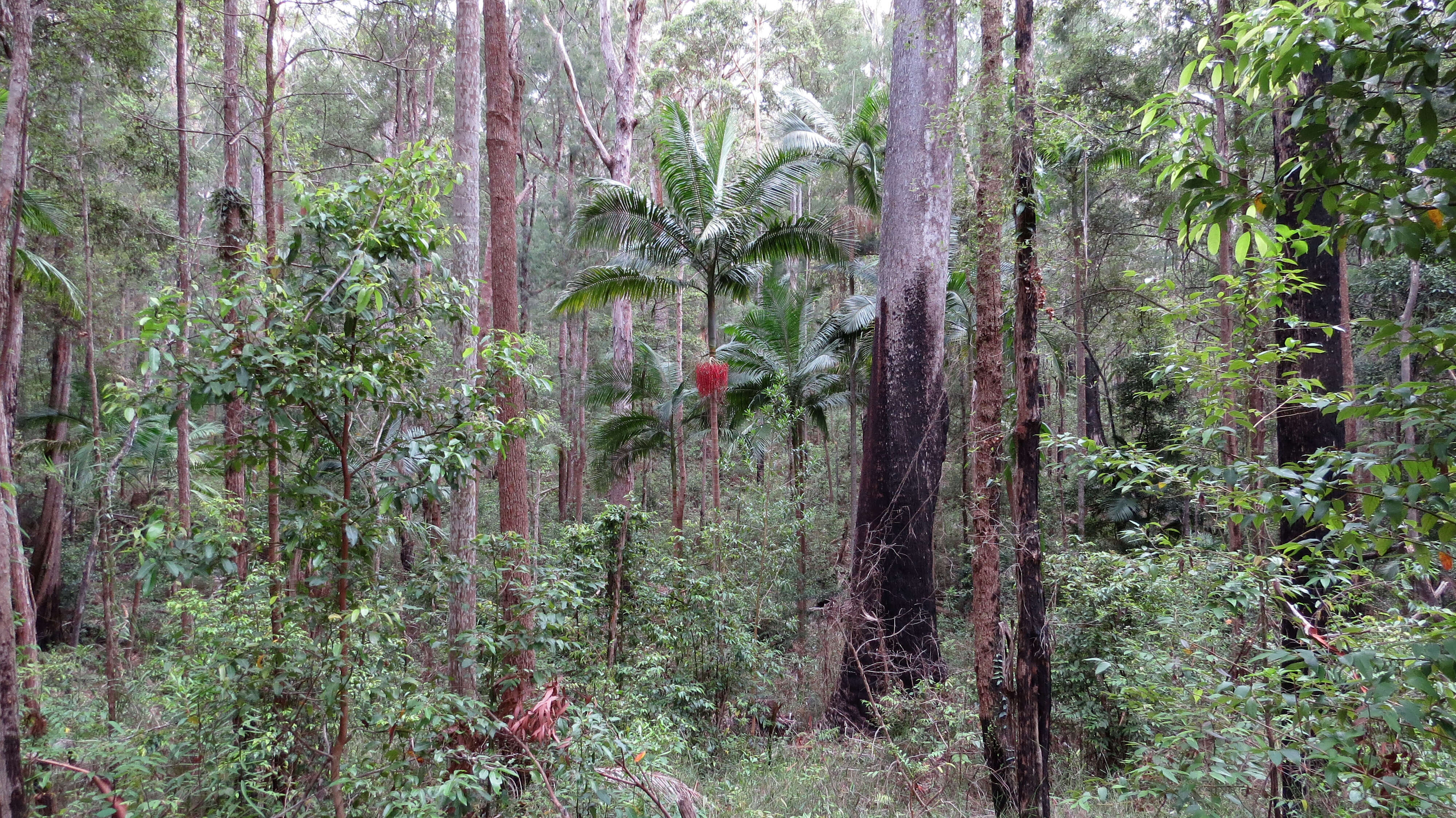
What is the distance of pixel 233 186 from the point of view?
8.03 meters

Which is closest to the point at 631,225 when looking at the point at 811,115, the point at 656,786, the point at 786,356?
the point at 786,356

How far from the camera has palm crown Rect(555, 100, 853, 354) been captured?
412 inches

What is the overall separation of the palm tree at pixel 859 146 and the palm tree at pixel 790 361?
7.71ft

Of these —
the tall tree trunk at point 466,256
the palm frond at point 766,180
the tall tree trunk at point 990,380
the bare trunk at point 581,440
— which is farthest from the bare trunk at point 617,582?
the bare trunk at point 581,440

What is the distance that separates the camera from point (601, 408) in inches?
680

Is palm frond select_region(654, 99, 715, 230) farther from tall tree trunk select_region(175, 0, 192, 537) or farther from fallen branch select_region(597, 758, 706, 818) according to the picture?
fallen branch select_region(597, 758, 706, 818)

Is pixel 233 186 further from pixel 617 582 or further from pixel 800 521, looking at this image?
pixel 800 521

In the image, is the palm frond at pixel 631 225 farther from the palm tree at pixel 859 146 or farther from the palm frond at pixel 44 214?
the palm frond at pixel 44 214

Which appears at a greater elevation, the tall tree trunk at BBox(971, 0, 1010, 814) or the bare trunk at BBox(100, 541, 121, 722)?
the tall tree trunk at BBox(971, 0, 1010, 814)

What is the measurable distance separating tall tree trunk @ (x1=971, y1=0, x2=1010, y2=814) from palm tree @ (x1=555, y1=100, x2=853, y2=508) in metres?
5.60

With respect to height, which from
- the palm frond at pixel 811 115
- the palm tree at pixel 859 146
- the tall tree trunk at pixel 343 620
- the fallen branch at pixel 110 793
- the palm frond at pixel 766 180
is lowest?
the fallen branch at pixel 110 793

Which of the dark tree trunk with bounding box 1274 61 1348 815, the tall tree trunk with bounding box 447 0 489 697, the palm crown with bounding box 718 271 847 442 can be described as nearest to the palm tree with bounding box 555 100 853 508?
the palm crown with bounding box 718 271 847 442

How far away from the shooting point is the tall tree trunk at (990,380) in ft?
15.8

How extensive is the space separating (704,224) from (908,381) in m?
4.32
